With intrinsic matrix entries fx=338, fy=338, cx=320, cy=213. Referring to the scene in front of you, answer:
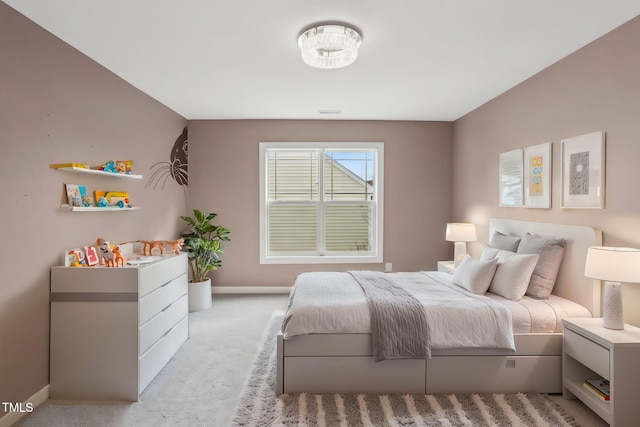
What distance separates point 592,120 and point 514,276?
4.27ft

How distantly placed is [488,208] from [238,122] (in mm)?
3530

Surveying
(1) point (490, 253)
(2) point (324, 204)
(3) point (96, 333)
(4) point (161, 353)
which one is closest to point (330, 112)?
(2) point (324, 204)

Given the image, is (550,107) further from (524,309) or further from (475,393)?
(475,393)

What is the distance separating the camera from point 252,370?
8.98 feet

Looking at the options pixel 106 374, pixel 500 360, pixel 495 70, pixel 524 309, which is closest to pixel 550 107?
pixel 495 70

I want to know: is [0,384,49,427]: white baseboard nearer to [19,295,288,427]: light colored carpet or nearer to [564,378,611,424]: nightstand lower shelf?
[19,295,288,427]: light colored carpet

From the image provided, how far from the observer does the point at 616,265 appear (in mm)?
2012

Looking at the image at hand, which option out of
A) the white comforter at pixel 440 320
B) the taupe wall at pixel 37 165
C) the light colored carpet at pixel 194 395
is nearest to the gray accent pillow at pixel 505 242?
the white comforter at pixel 440 320

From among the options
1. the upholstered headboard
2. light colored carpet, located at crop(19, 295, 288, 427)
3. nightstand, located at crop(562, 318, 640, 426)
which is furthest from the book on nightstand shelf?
light colored carpet, located at crop(19, 295, 288, 427)

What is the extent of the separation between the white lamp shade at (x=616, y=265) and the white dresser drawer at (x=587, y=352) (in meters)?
0.42

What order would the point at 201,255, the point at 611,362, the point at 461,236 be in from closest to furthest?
the point at 611,362
the point at 461,236
the point at 201,255

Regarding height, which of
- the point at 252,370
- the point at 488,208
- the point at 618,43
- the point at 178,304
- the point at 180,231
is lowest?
the point at 252,370

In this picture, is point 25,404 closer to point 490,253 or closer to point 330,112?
point 490,253

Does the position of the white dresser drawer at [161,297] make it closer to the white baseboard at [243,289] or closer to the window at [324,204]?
the white baseboard at [243,289]
